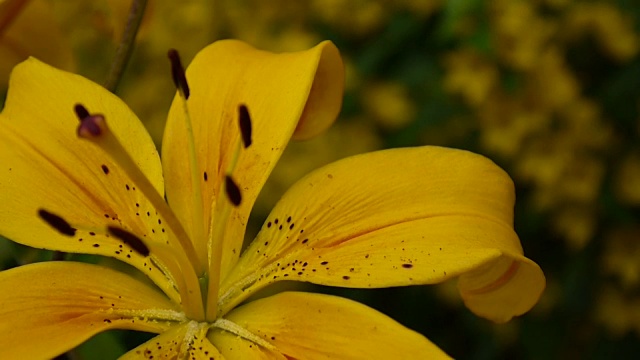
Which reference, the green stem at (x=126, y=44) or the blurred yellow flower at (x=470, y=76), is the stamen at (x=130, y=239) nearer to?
the green stem at (x=126, y=44)

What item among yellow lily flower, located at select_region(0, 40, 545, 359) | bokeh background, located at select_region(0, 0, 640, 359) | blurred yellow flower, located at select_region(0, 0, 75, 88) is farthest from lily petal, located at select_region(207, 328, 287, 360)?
bokeh background, located at select_region(0, 0, 640, 359)

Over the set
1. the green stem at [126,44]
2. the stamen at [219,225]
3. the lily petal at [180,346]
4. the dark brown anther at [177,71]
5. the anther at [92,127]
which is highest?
the green stem at [126,44]

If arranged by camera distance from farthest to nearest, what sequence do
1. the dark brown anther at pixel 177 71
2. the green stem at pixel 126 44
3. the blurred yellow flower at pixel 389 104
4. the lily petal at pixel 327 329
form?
1. the blurred yellow flower at pixel 389 104
2. the green stem at pixel 126 44
3. the dark brown anther at pixel 177 71
4. the lily petal at pixel 327 329

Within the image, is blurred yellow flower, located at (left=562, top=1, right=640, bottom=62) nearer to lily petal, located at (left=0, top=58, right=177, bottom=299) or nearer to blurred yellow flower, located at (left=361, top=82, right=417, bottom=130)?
blurred yellow flower, located at (left=361, top=82, right=417, bottom=130)

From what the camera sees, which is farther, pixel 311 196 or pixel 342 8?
→ pixel 342 8

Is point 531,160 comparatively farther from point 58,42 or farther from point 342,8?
point 58,42

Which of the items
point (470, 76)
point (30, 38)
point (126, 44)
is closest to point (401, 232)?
point (126, 44)

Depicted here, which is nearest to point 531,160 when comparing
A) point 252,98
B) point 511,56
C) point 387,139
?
point 511,56

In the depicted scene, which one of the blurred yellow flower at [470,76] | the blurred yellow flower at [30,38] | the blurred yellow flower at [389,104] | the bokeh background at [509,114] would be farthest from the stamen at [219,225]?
the blurred yellow flower at [389,104]
